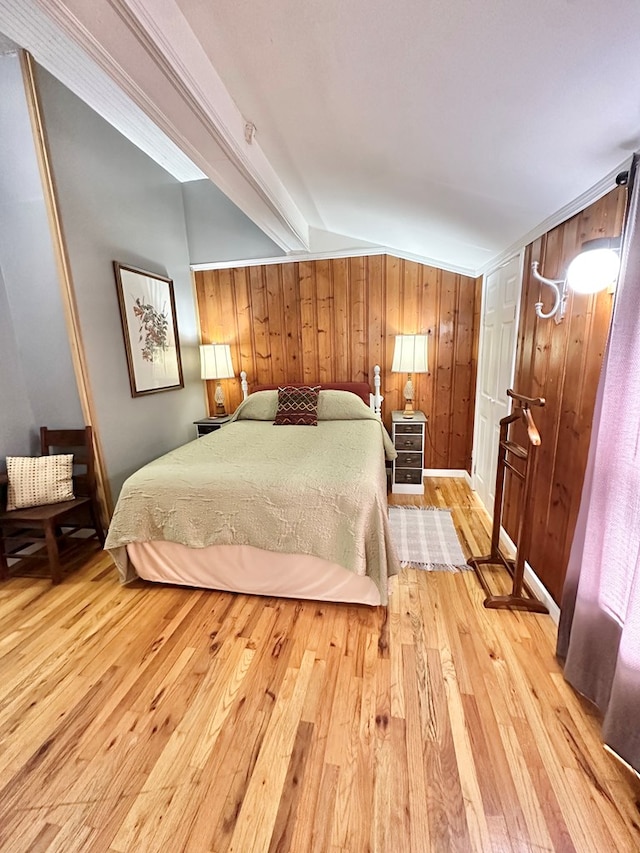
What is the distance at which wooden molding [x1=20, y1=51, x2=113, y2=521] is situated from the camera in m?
2.08

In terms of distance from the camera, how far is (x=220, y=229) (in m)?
3.75

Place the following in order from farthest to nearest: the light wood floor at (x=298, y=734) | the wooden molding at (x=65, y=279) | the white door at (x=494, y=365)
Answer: the white door at (x=494, y=365) → the wooden molding at (x=65, y=279) → the light wood floor at (x=298, y=734)

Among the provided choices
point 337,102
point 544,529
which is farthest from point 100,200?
point 544,529

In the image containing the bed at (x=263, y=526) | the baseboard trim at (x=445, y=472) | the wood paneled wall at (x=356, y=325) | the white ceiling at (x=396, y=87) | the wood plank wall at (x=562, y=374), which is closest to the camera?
the white ceiling at (x=396, y=87)

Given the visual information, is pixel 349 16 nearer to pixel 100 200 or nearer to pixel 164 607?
pixel 100 200

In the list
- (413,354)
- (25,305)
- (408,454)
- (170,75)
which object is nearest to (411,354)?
(413,354)

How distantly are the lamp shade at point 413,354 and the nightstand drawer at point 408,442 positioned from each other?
0.65 meters

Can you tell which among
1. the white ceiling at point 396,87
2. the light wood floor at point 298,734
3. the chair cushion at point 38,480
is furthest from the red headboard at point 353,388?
the light wood floor at point 298,734

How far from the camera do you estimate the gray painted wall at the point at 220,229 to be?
12.2ft

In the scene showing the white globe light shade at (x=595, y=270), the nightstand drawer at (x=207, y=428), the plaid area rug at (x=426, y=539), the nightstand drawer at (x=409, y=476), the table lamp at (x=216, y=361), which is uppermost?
the white globe light shade at (x=595, y=270)

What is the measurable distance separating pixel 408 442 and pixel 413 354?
2.81 feet

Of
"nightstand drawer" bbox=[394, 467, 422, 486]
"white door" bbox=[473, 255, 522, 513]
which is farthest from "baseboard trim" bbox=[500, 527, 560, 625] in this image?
"nightstand drawer" bbox=[394, 467, 422, 486]

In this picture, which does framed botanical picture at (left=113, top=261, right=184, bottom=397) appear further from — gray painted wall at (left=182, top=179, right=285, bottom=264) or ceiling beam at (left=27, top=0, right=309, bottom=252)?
ceiling beam at (left=27, top=0, right=309, bottom=252)

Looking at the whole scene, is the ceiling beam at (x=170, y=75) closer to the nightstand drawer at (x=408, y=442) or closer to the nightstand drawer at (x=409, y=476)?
the nightstand drawer at (x=408, y=442)
